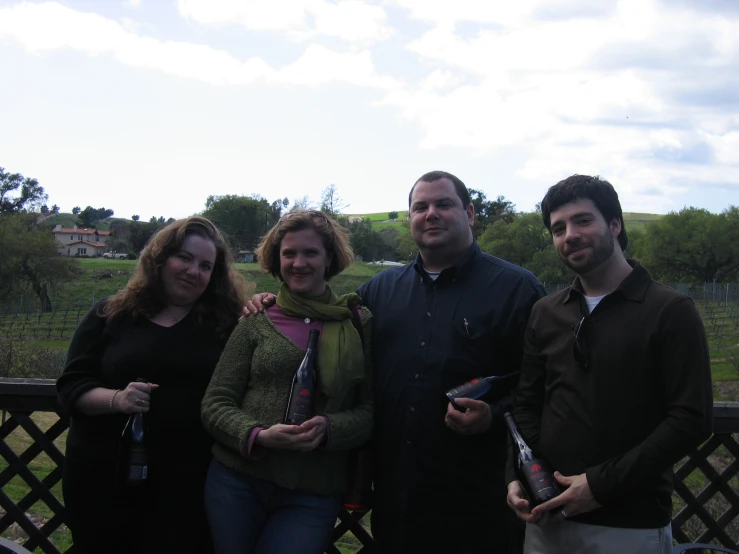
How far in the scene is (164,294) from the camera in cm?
320

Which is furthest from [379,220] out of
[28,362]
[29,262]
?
[28,362]

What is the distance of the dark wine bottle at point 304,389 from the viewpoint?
266 centimetres

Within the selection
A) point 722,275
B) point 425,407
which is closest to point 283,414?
point 425,407

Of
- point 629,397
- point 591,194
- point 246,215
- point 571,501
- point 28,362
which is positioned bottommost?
point 28,362

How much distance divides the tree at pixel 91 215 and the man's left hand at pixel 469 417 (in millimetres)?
→ 125549

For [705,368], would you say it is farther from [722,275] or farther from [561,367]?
[722,275]

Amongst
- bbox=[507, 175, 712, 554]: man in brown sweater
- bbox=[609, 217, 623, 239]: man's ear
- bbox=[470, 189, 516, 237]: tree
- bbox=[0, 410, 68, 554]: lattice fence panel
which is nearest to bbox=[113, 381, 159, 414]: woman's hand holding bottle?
bbox=[0, 410, 68, 554]: lattice fence panel

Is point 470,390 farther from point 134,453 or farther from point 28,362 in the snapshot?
point 28,362

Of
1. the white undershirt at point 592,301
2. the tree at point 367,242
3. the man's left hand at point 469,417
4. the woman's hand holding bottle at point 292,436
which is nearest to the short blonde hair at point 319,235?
the woman's hand holding bottle at point 292,436

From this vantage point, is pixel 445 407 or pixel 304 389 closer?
pixel 304 389

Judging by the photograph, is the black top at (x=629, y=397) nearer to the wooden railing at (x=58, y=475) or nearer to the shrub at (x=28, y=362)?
the wooden railing at (x=58, y=475)

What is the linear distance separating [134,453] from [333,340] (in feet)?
3.37

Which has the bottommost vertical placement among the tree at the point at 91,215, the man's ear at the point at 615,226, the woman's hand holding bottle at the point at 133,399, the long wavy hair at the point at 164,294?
the woman's hand holding bottle at the point at 133,399

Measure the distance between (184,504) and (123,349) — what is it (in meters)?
0.78
